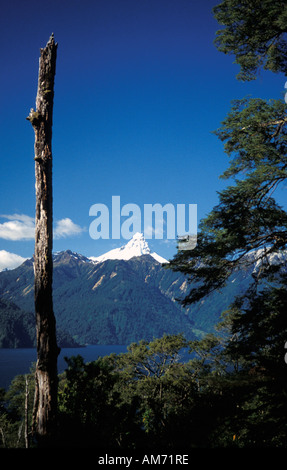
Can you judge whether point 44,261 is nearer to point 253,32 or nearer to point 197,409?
point 197,409

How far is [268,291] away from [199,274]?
150 cm

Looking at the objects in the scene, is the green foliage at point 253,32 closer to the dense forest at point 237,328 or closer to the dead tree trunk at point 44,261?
the dense forest at point 237,328

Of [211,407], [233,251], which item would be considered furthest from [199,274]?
[211,407]

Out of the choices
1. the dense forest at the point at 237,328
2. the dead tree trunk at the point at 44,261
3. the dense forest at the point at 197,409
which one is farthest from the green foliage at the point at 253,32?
the dense forest at the point at 197,409

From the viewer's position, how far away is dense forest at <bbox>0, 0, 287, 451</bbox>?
3512 mm

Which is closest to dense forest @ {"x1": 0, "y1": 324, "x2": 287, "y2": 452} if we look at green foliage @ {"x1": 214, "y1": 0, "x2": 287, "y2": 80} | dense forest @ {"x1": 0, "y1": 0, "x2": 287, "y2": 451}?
dense forest @ {"x1": 0, "y1": 0, "x2": 287, "y2": 451}

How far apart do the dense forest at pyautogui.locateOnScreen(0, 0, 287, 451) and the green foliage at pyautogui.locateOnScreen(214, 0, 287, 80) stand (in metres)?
0.02

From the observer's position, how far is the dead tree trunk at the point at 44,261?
4266 millimetres

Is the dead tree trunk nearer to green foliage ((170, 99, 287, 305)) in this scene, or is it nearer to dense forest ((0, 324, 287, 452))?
dense forest ((0, 324, 287, 452))

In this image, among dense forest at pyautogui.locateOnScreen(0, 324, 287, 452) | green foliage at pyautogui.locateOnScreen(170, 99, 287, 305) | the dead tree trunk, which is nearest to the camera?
dense forest at pyautogui.locateOnScreen(0, 324, 287, 452)

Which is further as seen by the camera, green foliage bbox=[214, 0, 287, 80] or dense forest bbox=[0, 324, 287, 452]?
green foliage bbox=[214, 0, 287, 80]

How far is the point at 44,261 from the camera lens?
15.6 ft

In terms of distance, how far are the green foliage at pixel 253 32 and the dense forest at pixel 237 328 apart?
0.08ft

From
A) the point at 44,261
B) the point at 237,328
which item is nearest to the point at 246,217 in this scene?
the point at 237,328
